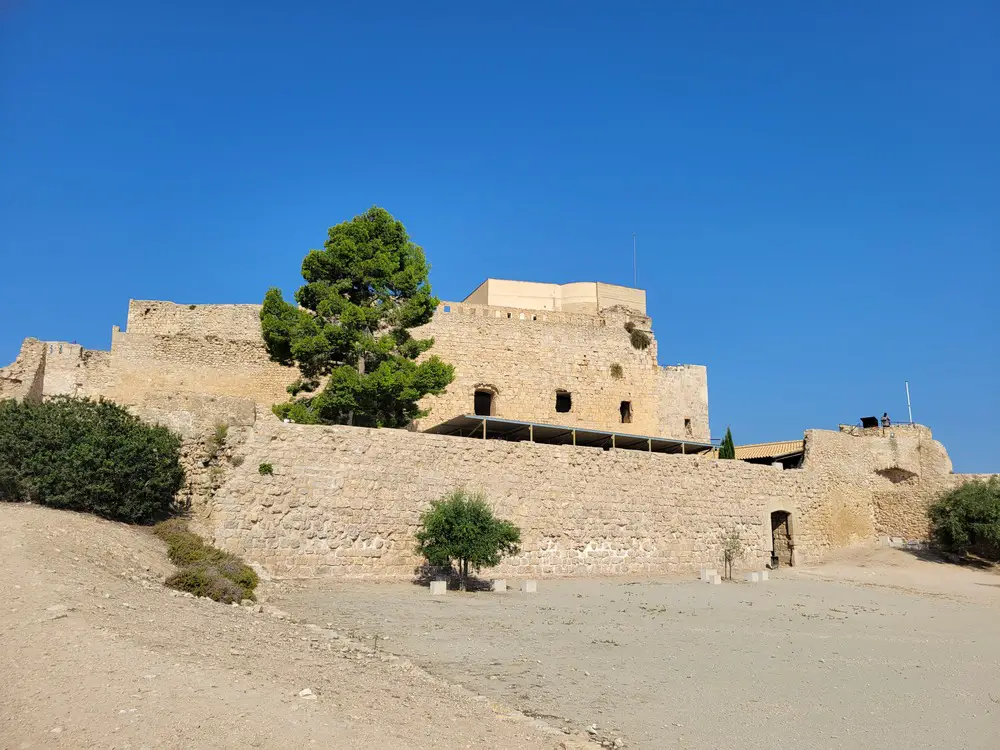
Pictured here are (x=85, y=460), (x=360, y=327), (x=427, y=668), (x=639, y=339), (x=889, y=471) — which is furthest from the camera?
(x=639, y=339)

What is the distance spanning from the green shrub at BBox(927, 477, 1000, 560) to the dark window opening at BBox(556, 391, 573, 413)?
1155 cm

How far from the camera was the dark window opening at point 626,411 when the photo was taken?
2827 centimetres

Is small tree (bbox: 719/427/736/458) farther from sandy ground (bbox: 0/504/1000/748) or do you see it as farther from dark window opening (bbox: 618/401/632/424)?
sandy ground (bbox: 0/504/1000/748)

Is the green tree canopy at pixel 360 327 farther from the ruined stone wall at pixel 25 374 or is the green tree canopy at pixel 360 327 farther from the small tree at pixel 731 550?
the small tree at pixel 731 550

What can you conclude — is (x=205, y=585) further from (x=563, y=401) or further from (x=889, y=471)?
(x=889, y=471)

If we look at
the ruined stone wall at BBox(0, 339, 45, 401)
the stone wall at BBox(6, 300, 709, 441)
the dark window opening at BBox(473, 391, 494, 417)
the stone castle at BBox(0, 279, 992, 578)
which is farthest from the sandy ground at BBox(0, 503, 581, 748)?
the dark window opening at BBox(473, 391, 494, 417)

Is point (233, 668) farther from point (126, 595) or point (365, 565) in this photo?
point (365, 565)

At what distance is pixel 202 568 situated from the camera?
33.7 ft

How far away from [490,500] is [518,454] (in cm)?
123

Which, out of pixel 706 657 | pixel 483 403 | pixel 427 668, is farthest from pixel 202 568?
pixel 483 403

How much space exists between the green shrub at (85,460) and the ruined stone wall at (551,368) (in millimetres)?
13574

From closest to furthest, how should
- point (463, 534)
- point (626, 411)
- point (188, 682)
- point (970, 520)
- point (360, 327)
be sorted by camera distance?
point (188, 682)
point (463, 534)
point (360, 327)
point (970, 520)
point (626, 411)

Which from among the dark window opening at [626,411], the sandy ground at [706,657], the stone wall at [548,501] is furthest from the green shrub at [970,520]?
the dark window opening at [626,411]

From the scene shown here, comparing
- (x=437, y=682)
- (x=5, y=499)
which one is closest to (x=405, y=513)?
(x=5, y=499)
